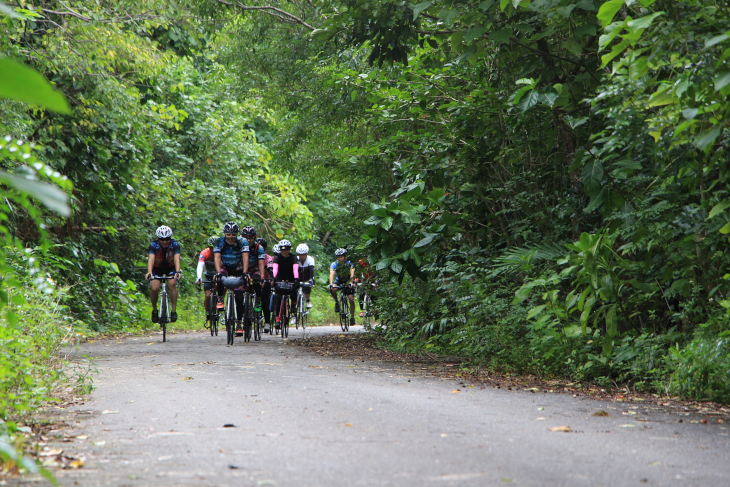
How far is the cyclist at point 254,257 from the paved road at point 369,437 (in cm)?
720

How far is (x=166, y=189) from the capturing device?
2197 centimetres

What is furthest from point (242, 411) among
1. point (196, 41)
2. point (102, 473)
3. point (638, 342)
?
point (196, 41)

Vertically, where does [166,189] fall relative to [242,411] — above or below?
above

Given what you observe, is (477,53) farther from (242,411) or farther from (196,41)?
(196,41)

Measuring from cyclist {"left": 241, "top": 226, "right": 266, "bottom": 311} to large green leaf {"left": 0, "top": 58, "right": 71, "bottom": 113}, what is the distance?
48.1ft

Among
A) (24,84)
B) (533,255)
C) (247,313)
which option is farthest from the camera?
(247,313)

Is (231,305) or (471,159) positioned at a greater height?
(471,159)

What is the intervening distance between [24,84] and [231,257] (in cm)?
1496

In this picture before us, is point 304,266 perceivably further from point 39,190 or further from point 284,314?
point 39,190

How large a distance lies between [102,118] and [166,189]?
18.0 ft

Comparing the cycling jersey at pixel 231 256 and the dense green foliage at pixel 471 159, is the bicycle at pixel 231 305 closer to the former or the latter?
the cycling jersey at pixel 231 256

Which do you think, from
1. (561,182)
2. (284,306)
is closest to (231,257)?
(284,306)

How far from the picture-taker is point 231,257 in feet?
52.5

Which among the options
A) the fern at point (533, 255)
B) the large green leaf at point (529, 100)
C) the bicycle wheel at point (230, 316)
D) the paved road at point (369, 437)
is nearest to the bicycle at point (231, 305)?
the bicycle wheel at point (230, 316)
